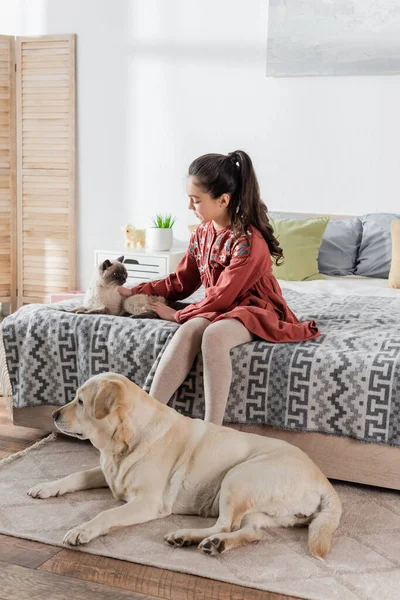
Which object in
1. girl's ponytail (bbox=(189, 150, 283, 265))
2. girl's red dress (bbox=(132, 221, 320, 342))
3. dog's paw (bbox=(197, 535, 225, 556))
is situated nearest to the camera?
dog's paw (bbox=(197, 535, 225, 556))

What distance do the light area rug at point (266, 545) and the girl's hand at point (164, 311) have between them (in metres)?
0.65

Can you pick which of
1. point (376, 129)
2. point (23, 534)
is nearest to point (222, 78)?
point (376, 129)

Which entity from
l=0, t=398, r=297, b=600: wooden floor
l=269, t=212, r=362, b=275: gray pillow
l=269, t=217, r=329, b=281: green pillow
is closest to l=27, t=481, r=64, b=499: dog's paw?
l=0, t=398, r=297, b=600: wooden floor

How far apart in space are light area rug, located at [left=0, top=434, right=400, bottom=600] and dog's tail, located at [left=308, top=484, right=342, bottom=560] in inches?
1.4

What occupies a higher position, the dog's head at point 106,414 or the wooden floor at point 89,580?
the dog's head at point 106,414

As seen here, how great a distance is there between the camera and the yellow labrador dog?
199 centimetres

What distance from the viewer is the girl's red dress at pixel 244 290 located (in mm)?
2518

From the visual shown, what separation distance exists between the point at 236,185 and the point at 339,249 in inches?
61.3

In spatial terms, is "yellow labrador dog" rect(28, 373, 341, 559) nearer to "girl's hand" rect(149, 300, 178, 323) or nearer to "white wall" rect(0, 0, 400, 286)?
"girl's hand" rect(149, 300, 178, 323)

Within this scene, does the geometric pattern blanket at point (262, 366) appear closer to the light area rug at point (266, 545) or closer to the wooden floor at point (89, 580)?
the light area rug at point (266, 545)

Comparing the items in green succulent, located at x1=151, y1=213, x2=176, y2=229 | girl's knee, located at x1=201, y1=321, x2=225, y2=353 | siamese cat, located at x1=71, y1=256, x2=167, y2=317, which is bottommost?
girl's knee, located at x1=201, y1=321, x2=225, y2=353

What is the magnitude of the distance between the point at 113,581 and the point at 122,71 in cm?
392

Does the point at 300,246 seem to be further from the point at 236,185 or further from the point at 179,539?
the point at 179,539

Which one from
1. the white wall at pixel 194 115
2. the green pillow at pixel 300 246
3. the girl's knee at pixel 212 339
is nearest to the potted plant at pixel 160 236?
the white wall at pixel 194 115
